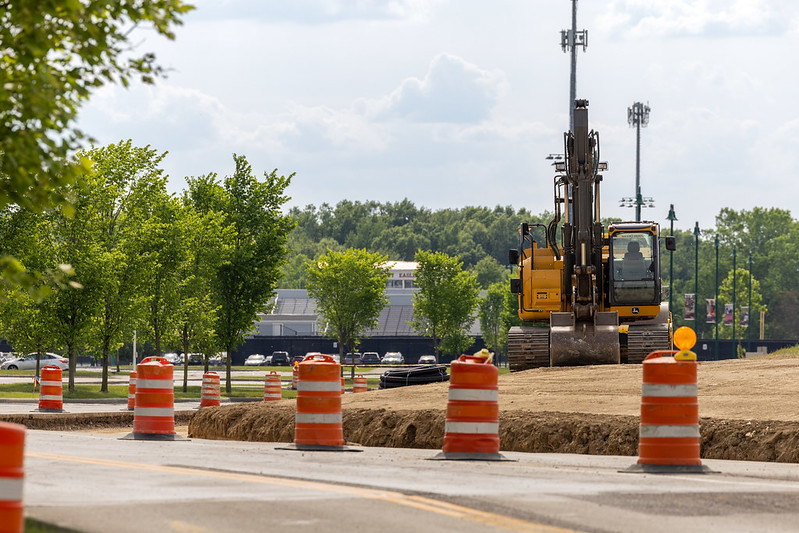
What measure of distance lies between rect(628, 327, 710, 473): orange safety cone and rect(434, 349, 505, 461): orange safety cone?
6.04 feet

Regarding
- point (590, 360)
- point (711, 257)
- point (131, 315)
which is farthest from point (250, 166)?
point (711, 257)

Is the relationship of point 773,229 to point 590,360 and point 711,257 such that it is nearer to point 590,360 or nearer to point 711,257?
point 711,257

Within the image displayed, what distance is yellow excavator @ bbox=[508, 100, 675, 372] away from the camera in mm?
27438

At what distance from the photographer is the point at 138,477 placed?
35.3ft

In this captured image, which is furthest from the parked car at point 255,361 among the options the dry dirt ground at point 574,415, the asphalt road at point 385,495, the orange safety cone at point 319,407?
the asphalt road at point 385,495

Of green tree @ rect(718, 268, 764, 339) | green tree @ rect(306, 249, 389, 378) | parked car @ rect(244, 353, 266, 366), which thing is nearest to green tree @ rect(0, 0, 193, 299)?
green tree @ rect(306, 249, 389, 378)

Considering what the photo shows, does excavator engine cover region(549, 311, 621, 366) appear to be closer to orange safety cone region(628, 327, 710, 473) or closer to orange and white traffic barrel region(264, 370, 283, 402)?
orange and white traffic barrel region(264, 370, 283, 402)

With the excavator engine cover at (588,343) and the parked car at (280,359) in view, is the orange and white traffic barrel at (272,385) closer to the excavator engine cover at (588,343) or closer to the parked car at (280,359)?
the excavator engine cover at (588,343)

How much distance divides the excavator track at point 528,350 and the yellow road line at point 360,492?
17.4 m

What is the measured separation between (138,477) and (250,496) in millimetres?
1809

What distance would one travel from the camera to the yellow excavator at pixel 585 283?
90.0 feet

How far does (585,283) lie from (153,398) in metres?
13.3

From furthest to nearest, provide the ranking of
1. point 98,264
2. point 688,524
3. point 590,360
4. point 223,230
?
point 223,230 → point 98,264 → point 590,360 → point 688,524

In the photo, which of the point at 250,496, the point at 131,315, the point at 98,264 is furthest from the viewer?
the point at 131,315
